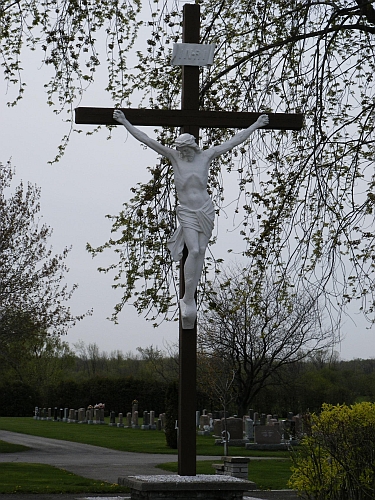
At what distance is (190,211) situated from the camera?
24.5ft

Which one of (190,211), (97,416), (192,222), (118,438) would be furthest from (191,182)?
(97,416)

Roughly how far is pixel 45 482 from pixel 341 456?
887 cm

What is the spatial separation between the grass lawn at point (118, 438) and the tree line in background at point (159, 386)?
186cm

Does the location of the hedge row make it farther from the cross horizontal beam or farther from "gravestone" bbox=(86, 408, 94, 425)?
the cross horizontal beam

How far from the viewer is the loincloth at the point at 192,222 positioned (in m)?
7.45

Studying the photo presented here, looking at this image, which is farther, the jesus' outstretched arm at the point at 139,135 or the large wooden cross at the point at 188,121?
the jesus' outstretched arm at the point at 139,135

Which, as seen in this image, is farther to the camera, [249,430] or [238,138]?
[249,430]

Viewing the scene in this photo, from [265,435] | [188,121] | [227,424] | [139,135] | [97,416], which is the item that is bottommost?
[265,435]

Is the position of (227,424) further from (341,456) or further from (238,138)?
(238,138)

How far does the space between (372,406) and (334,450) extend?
2.46 feet

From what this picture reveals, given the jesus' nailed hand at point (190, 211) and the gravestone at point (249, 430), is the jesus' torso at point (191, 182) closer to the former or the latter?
the jesus' nailed hand at point (190, 211)

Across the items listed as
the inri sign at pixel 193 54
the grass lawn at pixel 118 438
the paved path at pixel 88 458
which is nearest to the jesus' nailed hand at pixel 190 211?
the inri sign at pixel 193 54

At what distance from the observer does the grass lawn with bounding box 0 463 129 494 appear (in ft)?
45.3

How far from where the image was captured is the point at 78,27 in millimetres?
9016
